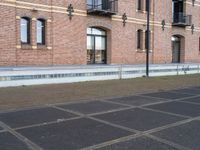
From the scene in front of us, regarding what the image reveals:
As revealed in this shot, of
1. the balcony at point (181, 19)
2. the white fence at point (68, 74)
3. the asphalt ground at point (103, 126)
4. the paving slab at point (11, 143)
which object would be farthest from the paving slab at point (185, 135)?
the balcony at point (181, 19)

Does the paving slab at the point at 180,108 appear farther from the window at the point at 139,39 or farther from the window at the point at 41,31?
the window at the point at 139,39

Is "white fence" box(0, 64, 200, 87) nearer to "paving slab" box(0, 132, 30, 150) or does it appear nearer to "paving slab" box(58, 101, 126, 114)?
"paving slab" box(58, 101, 126, 114)

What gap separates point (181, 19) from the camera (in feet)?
91.4

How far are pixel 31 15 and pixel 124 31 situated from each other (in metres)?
8.04

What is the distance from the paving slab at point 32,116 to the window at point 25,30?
924cm

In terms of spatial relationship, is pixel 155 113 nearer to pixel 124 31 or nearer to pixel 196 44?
pixel 124 31

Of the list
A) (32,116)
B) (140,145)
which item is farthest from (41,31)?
(140,145)

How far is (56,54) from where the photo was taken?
18094 mm

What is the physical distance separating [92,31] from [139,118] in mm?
14139

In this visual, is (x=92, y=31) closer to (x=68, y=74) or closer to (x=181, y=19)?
(x=68, y=74)

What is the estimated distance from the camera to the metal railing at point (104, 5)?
67.0 ft


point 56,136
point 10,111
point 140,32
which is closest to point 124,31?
point 140,32

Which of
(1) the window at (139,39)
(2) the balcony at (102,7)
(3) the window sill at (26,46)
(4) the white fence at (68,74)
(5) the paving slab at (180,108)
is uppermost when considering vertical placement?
(2) the balcony at (102,7)

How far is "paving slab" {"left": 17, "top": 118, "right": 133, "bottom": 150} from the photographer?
534 centimetres
